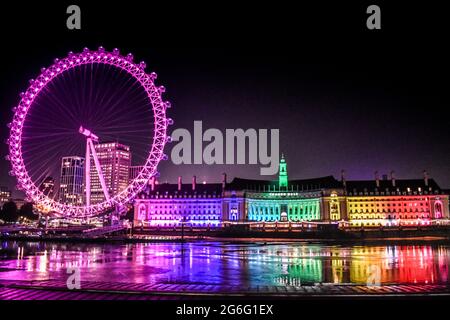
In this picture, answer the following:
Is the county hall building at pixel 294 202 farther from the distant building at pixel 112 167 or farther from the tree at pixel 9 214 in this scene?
the tree at pixel 9 214

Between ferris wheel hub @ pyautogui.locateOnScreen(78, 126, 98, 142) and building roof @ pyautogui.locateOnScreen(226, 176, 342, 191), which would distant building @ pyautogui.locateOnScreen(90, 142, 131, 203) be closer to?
building roof @ pyautogui.locateOnScreen(226, 176, 342, 191)

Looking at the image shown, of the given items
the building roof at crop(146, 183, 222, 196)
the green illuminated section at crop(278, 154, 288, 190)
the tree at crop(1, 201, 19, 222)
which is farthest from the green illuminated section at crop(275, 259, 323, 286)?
the green illuminated section at crop(278, 154, 288, 190)

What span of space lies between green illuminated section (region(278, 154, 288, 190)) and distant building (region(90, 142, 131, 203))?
54.6 m

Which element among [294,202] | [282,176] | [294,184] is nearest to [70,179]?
[282,176]

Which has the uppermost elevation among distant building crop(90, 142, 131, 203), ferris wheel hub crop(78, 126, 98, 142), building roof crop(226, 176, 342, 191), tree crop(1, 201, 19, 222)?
distant building crop(90, 142, 131, 203)

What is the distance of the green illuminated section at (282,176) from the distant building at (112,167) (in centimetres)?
5463

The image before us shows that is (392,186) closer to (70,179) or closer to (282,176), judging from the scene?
(282,176)

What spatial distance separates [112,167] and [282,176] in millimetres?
A: 68565

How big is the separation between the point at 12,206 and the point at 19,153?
87358 mm

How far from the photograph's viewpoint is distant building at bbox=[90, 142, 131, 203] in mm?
143050

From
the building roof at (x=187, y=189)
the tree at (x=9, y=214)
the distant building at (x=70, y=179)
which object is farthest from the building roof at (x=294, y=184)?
the distant building at (x=70, y=179)

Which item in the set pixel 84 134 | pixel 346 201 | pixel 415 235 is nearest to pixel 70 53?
pixel 84 134

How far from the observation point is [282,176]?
462 feet
